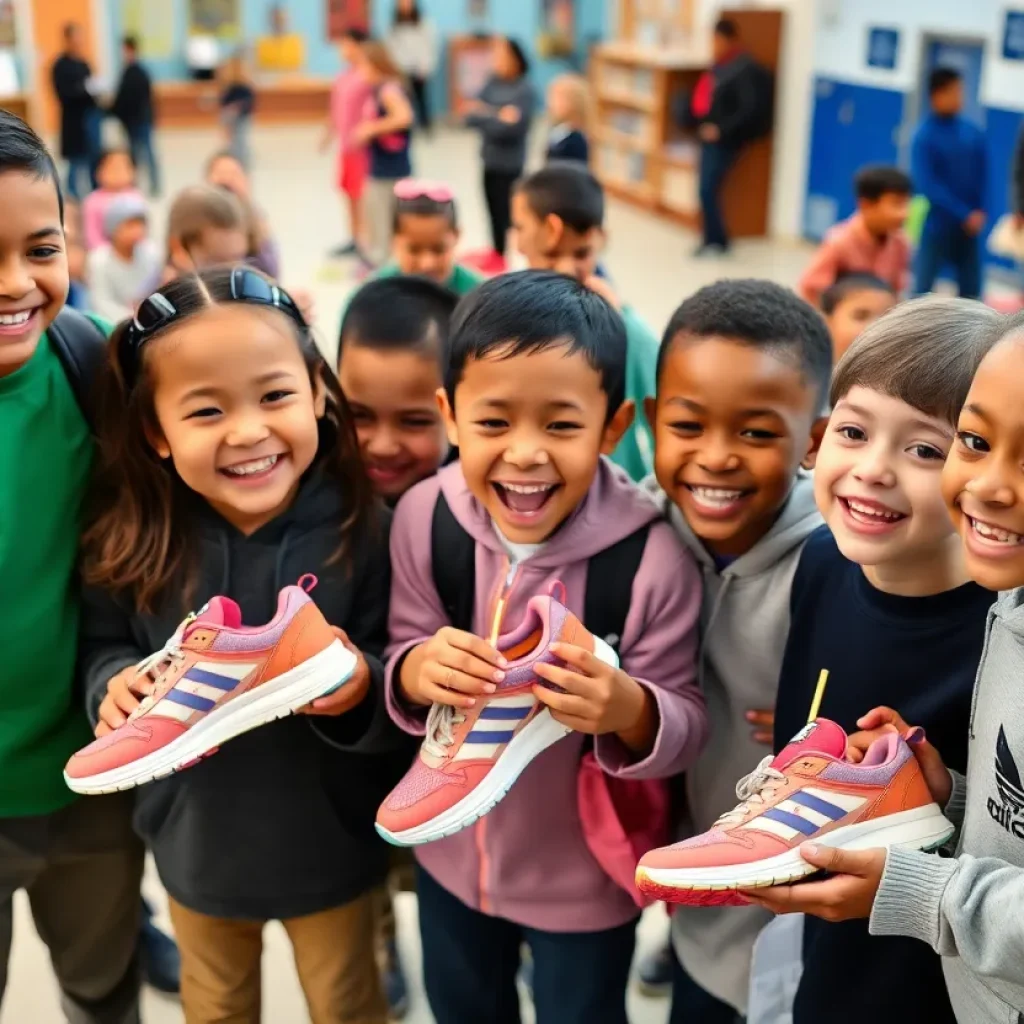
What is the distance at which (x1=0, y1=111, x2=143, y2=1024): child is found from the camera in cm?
138

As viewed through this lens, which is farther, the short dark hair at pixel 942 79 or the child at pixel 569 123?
the child at pixel 569 123

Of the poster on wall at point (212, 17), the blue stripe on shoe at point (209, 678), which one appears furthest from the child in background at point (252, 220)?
the poster on wall at point (212, 17)

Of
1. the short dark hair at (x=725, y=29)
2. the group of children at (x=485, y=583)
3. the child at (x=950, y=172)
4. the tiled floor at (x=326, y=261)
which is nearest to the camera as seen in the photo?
the group of children at (x=485, y=583)

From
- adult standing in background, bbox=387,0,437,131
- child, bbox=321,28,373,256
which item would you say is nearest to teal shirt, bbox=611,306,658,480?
child, bbox=321,28,373,256

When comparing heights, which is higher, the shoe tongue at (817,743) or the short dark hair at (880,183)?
→ the short dark hair at (880,183)

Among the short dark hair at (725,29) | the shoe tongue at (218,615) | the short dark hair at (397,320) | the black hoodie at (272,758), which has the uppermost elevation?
the short dark hair at (725,29)

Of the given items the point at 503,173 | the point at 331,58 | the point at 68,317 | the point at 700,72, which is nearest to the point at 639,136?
the point at 700,72

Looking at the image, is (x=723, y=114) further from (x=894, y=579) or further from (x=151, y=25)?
(x=151, y=25)

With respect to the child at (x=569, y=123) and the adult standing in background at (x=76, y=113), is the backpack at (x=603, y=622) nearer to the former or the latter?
the child at (x=569, y=123)

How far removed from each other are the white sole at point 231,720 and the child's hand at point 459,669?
12 cm

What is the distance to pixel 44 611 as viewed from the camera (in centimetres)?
149

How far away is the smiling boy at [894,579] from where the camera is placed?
123cm

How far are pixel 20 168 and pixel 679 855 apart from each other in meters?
1.09

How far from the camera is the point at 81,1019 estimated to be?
182cm
